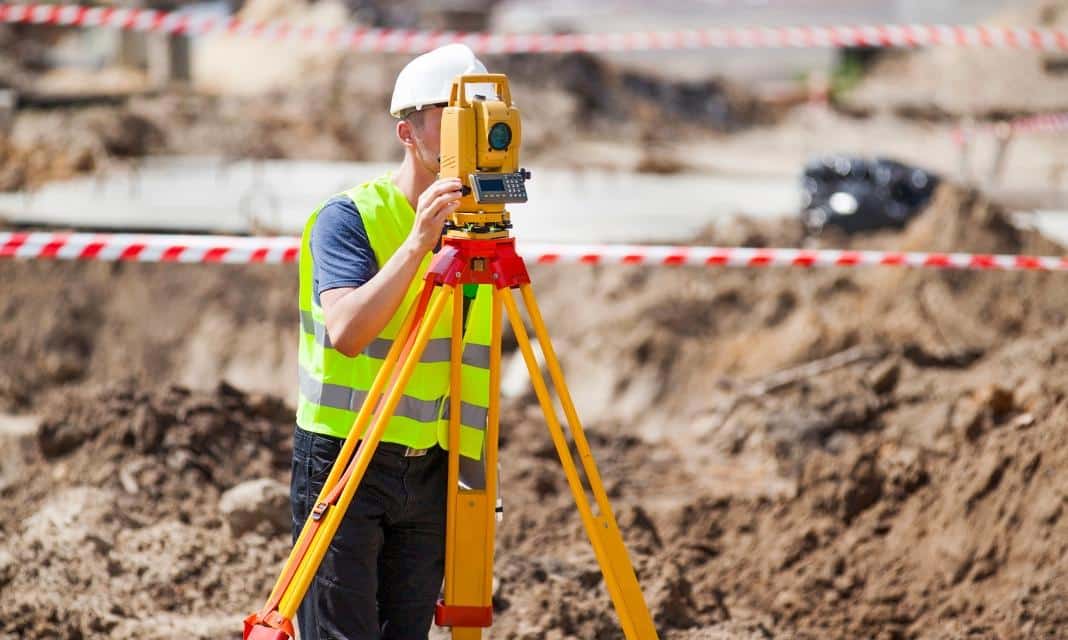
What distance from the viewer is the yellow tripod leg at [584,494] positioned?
319 centimetres

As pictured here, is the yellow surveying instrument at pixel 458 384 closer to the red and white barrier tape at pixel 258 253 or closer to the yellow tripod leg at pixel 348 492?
the yellow tripod leg at pixel 348 492

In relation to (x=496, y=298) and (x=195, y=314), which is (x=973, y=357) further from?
(x=496, y=298)

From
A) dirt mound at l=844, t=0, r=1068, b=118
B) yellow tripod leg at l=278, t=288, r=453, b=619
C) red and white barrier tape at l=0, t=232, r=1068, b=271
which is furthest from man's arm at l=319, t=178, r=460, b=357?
dirt mound at l=844, t=0, r=1068, b=118

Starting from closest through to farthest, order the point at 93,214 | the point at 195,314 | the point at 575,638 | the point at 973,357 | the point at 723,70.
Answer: the point at 575,638 < the point at 973,357 < the point at 195,314 < the point at 93,214 < the point at 723,70

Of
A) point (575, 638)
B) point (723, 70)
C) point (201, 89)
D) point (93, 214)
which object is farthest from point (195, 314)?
point (723, 70)

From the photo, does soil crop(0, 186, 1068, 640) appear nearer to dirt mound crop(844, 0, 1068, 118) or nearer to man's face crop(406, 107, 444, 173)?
man's face crop(406, 107, 444, 173)

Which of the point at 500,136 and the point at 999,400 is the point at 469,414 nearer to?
the point at 500,136

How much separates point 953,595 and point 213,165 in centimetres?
981

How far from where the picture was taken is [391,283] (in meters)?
2.96

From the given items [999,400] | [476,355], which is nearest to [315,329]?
[476,355]

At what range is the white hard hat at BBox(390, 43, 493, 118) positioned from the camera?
→ 3174mm

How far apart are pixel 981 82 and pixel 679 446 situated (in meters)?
16.7

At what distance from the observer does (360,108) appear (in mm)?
16438

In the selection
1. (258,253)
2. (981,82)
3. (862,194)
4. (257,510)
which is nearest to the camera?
(257,510)
